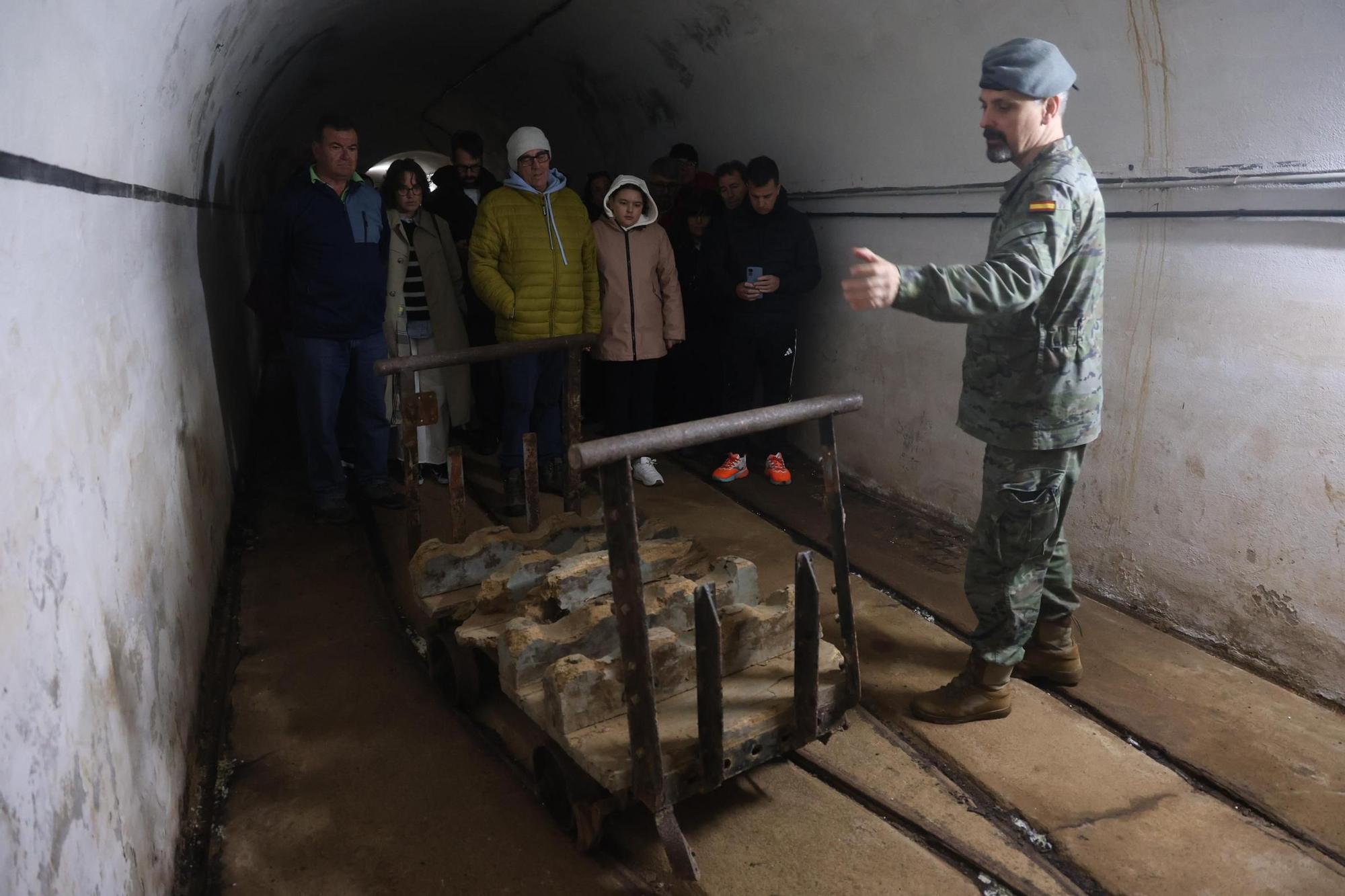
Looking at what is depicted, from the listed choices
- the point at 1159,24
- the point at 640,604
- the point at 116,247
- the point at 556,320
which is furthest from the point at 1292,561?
the point at 116,247

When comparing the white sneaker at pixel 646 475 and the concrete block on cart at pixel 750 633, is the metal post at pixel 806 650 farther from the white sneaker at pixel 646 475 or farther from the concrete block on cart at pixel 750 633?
the white sneaker at pixel 646 475

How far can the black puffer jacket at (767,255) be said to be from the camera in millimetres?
5121

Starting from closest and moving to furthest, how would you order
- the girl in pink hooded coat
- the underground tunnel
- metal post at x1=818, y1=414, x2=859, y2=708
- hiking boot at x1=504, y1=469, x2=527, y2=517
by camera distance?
the underground tunnel
metal post at x1=818, y1=414, x2=859, y2=708
hiking boot at x1=504, y1=469, x2=527, y2=517
the girl in pink hooded coat

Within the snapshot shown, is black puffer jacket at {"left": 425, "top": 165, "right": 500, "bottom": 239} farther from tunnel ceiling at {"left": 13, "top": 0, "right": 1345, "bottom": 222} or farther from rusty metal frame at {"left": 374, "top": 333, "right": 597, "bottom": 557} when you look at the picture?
rusty metal frame at {"left": 374, "top": 333, "right": 597, "bottom": 557}

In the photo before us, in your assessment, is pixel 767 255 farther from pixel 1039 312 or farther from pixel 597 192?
pixel 1039 312

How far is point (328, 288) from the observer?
4.32m

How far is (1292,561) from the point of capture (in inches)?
125

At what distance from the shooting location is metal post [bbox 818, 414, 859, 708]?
8.18 feet

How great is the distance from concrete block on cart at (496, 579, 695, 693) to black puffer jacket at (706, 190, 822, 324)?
2.77 m

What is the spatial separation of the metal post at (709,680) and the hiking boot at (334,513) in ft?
10.2

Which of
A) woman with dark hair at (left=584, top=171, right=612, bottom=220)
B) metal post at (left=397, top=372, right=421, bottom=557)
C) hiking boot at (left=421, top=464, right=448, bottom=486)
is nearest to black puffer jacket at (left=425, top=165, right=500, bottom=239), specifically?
woman with dark hair at (left=584, top=171, right=612, bottom=220)

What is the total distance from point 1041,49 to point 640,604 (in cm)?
198

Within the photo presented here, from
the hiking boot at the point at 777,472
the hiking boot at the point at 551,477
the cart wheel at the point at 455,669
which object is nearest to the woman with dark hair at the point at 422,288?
the hiking boot at the point at 551,477

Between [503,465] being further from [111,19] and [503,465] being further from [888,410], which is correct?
[111,19]
